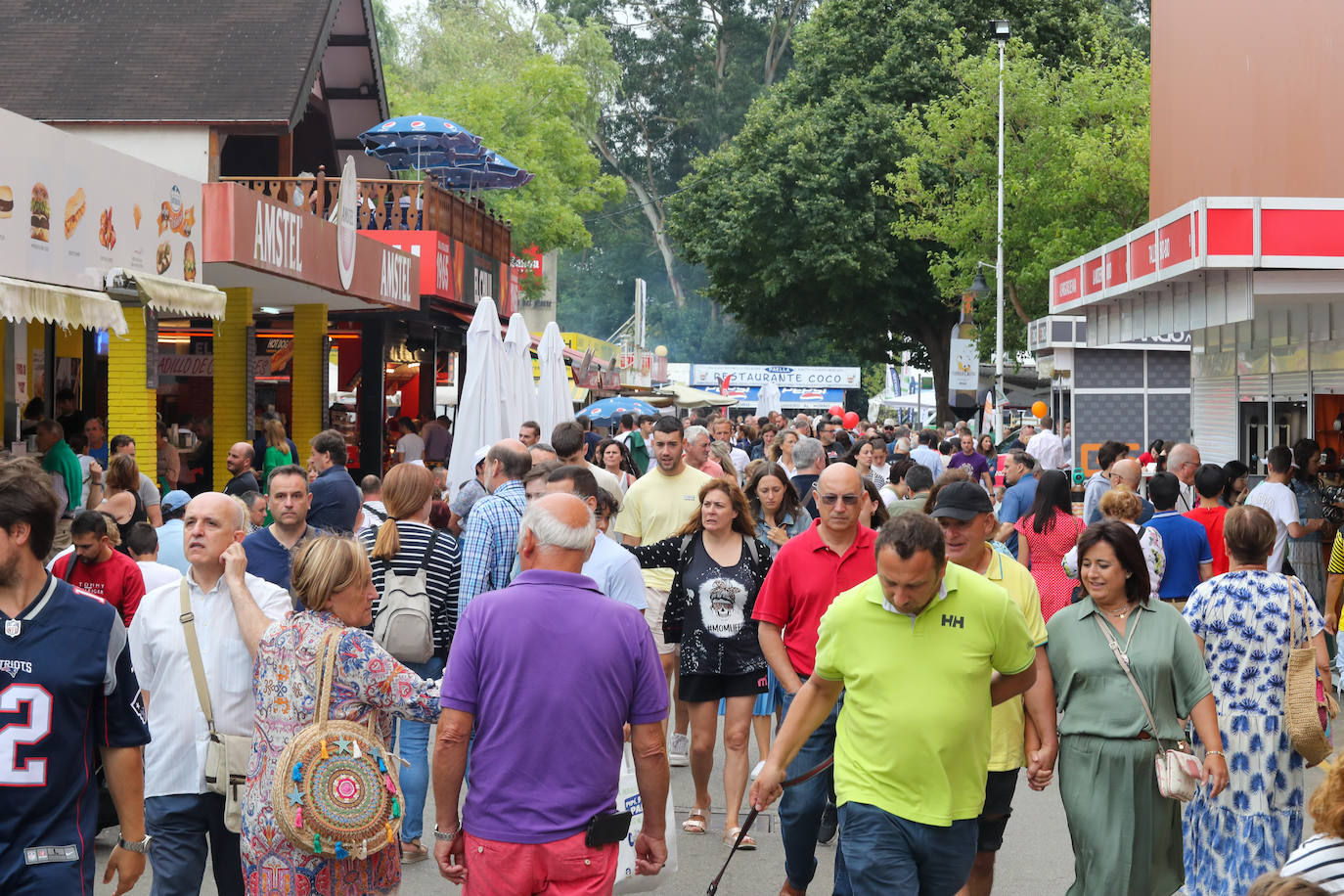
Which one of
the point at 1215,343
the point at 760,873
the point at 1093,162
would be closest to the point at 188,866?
the point at 760,873

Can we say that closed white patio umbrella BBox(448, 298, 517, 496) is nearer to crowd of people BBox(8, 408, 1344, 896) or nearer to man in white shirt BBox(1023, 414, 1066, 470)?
crowd of people BBox(8, 408, 1344, 896)

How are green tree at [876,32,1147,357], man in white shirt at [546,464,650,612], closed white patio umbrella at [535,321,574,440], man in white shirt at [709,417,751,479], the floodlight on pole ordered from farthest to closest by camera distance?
the floodlight on pole < green tree at [876,32,1147,357] < man in white shirt at [709,417,751,479] < closed white patio umbrella at [535,321,574,440] < man in white shirt at [546,464,650,612]

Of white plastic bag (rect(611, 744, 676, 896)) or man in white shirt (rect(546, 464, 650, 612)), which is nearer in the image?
white plastic bag (rect(611, 744, 676, 896))

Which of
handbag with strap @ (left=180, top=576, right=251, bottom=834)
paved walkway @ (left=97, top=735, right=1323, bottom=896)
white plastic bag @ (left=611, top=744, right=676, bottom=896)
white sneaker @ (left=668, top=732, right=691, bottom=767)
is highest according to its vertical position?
handbag with strap @ (left=180, top=576, right=251, bottom=834)

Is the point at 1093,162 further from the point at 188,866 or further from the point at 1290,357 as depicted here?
the point at 188,866

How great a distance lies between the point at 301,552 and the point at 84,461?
9.62 m

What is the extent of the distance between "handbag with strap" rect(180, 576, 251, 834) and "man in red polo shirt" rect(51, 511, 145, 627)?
63.5 inches

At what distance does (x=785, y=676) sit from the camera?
239 inches

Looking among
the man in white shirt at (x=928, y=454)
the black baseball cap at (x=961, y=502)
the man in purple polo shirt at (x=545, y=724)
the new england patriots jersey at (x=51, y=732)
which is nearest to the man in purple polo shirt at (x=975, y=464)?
the man in white shirt at (x=928, y=454)

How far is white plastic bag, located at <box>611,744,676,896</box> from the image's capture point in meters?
4.59

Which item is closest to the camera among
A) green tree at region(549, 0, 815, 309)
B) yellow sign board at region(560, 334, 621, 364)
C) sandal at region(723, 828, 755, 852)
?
sandal at region(723, 828, 755, 852)

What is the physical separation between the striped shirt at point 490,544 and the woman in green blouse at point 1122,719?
2.61 metres

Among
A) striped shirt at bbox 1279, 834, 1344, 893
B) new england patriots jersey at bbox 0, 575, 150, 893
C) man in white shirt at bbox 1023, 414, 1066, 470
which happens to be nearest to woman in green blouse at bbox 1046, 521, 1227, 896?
striped shirt at bbox 1279, 834, 1344, 893

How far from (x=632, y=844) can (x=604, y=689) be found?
24.9 inches
